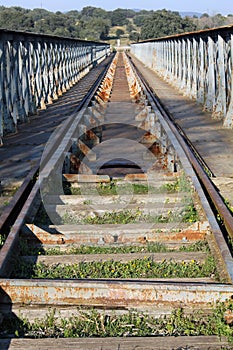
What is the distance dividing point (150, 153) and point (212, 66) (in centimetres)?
536

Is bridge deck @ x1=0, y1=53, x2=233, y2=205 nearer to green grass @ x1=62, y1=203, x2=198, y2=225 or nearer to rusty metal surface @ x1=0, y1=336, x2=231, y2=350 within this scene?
green grass @ x1=62, y1=203, x2=198, y2=225

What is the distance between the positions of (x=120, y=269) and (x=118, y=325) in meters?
0.69

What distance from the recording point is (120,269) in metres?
3.90

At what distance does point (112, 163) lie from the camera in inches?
293

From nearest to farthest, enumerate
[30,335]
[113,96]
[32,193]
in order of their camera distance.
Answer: [30,335]
[32,193]
[113,96]

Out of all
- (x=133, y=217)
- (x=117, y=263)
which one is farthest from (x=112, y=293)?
(x=133, y=217)

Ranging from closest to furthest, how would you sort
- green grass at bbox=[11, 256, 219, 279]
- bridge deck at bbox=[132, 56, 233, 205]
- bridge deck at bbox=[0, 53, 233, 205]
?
green grass at bbox=[11, 256, 219, 279]
bridge deck at bbox=[132, 56, 233, 205]
bridge deck at bbox=[0, 53, 233, 205]

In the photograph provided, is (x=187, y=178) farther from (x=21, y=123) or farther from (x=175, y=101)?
(x=175, y=101)

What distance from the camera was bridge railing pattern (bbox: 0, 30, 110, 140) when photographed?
1023cm

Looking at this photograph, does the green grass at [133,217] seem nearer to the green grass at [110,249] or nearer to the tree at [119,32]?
the green grass at [110,249]

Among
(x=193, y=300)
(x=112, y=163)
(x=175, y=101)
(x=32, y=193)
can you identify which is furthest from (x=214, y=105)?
(x=193, y=300)

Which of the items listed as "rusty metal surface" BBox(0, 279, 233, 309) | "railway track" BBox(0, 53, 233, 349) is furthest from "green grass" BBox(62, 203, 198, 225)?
"rusty metal surface" BBox(0, 279, 233, 309)

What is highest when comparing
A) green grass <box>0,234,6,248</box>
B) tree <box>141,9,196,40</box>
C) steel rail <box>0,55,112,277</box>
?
tree <box>141,9,196,40</box>

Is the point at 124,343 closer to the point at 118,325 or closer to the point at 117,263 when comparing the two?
the point at 118,325
